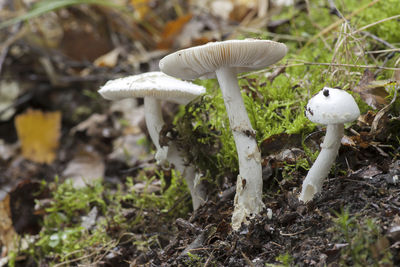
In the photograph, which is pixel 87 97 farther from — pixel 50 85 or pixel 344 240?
pixel 344 240

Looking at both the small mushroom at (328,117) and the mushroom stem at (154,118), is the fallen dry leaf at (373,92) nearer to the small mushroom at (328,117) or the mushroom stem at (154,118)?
the small mushroom at (328,117)

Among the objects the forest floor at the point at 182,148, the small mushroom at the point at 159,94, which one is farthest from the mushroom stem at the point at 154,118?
the forest floor at the point at 182,148

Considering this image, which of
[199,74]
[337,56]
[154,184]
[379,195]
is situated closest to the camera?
[379,195]

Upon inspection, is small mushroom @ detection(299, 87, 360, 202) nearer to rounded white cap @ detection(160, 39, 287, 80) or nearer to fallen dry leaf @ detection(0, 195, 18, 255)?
rounded white cap @ detection(160, 39, 287, 80)

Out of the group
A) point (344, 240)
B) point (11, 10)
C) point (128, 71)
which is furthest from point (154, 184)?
point (11, 10)

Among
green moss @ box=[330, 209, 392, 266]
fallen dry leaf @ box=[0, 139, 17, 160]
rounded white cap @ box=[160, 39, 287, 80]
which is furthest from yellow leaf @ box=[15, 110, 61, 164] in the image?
green moss @ box=[330, 209, 392, 266]
